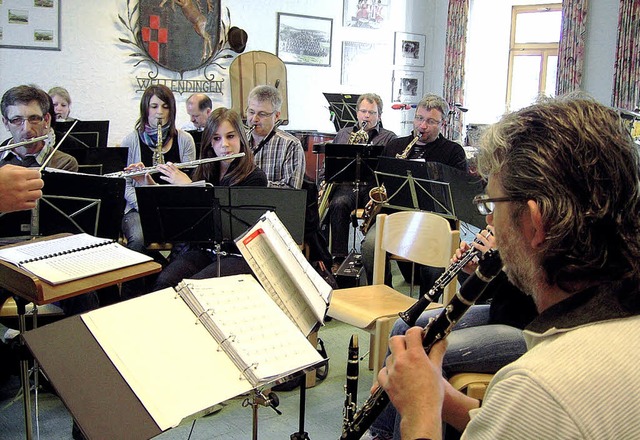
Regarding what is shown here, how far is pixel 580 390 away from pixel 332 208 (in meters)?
4.29

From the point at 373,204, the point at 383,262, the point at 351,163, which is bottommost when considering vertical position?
the point at 383,262

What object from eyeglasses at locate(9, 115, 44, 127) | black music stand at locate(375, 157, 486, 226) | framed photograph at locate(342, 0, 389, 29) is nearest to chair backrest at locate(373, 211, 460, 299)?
black music stand at locate(375, 157, 486, 226)

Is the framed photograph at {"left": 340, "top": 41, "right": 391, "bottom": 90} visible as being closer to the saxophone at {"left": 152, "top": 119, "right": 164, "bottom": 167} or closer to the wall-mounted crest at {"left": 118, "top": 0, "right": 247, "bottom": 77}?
the wall-mounted crest at {"left": 118, "top": 0, "right": 247, "bottom": 77}

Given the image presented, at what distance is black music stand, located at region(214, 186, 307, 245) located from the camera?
2975 millimetres

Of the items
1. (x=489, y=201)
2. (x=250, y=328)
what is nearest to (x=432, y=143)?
(x=250, y=328)

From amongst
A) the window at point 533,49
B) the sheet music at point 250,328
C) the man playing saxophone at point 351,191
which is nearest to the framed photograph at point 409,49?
the window at point 533,49

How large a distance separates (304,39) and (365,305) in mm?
6135

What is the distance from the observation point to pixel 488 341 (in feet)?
7.23

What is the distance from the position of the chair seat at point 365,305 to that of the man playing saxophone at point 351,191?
1.57 m

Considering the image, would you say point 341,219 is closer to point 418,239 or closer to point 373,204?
point 373,204

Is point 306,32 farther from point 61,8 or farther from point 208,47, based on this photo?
point 61,8

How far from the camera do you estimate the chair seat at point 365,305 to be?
2777 millimetres

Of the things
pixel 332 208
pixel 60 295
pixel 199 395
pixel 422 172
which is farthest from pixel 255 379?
pixel 332 208

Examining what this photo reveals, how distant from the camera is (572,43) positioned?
8164 mm
